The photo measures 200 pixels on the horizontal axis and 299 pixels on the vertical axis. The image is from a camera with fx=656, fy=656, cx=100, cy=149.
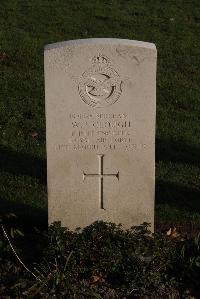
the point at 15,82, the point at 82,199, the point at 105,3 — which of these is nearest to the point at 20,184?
the point at 82,199

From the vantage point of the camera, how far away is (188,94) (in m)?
9.68

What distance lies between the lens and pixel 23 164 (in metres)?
7.55

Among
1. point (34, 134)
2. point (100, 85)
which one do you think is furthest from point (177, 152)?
point (100, 85)

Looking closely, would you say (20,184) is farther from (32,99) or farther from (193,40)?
(193,40)

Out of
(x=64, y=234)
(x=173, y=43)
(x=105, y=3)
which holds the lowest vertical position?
(x=64, y=234)

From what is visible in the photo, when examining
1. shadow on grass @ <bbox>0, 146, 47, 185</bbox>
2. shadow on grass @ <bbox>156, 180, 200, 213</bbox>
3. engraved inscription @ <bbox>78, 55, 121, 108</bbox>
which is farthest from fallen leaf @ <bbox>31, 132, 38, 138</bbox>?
engraved inscription @ <bbox>78, 55, 121, 108</bbox>

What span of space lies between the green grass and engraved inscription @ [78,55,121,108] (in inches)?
61.4

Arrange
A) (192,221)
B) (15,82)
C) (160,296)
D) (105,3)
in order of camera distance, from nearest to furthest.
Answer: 1. (160,296)
2. (192,221)
3. (15,82)
4. (105,3)

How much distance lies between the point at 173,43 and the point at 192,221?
6171mm

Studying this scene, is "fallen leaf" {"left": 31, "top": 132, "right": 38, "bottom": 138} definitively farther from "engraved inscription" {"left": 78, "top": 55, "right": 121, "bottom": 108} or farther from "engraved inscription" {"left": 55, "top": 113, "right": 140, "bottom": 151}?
"engraved inscription" {"left": 78, "top": 55, "right": 121, "bottom": 108}

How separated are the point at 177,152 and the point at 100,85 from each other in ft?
9.19

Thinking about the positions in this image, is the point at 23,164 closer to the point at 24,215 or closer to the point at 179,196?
the point at 24,215

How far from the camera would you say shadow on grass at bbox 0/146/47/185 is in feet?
24.1

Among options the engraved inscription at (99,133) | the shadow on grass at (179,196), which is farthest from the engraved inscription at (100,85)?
the shadow on grass at (179,196)
